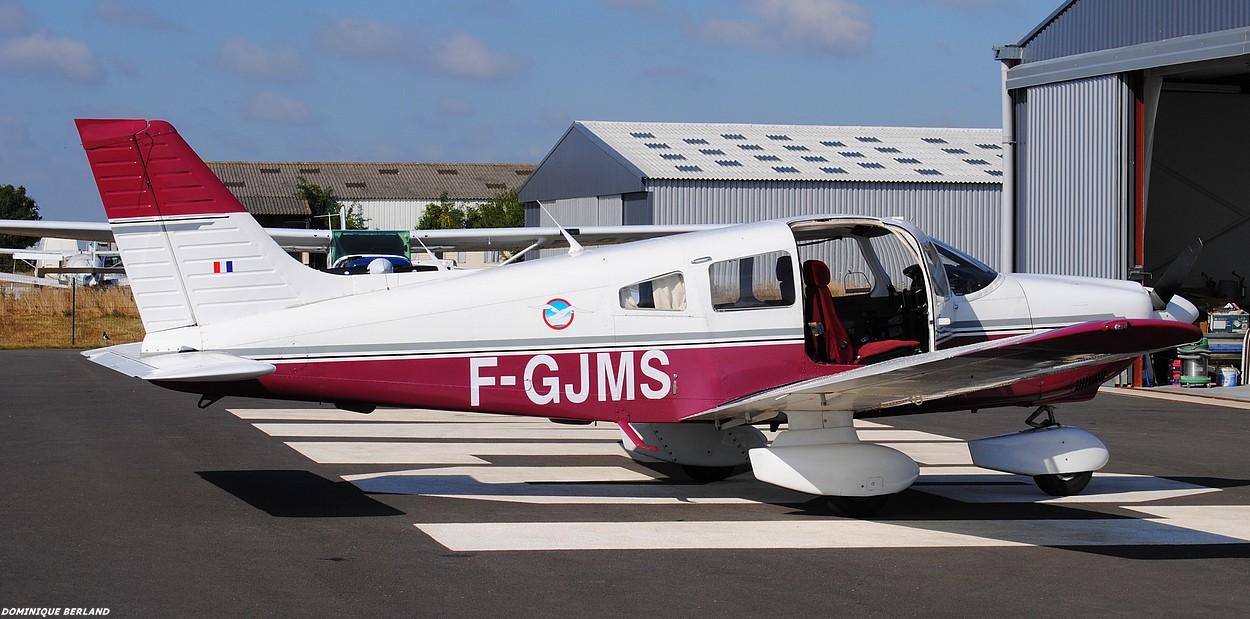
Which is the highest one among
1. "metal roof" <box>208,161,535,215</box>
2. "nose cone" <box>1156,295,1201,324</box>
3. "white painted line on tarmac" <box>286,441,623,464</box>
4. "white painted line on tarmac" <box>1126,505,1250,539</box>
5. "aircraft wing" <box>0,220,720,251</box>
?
"metal roof" <box>208,161,535,215</box>

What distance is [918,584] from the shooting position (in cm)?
653

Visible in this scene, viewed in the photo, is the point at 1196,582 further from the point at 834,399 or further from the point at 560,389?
the point at 560,389

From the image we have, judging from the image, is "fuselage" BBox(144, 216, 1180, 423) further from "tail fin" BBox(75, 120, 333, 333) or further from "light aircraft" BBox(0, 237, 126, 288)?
"light aircraft" BBox(0, 237, 126, 288)

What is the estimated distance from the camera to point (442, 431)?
13.3m

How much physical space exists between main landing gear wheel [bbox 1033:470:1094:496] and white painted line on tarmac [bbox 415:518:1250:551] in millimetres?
894

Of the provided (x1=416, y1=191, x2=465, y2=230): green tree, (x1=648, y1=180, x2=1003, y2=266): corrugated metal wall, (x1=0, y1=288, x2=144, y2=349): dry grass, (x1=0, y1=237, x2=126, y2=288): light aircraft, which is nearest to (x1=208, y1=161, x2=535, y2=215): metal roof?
(x1=416, y1=191, x2=465, y2=230): green tree

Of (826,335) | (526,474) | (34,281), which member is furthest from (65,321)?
(826,335)

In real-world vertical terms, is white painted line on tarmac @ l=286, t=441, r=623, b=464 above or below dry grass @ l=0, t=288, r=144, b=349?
below

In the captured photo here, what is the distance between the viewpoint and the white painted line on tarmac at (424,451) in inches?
437

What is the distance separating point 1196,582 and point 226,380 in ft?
19.0

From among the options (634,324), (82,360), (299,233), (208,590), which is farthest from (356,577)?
(299,233)

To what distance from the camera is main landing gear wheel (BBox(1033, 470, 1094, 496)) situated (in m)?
9.33

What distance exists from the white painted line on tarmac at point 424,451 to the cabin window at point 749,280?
3.50 m

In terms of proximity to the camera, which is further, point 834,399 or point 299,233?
point 299,233
